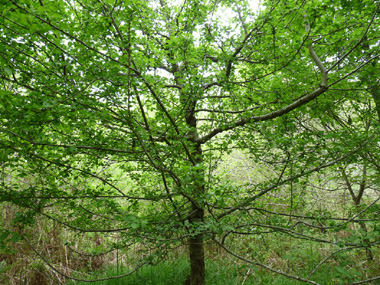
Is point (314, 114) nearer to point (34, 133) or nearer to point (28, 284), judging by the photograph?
point (34, 133)

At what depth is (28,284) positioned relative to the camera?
490 cm

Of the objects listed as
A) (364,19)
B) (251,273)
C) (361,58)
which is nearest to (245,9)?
(364,19)

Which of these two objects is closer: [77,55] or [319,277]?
[77,55]

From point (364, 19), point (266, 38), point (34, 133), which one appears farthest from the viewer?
point (266, 38)

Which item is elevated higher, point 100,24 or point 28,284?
point 100,24

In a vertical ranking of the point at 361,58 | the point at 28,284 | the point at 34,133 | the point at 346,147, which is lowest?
the point at 28,284

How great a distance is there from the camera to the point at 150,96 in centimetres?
315

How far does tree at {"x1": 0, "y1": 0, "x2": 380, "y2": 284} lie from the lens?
2047 mm

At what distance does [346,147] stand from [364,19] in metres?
1.55

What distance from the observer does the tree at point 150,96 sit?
205 centimetres

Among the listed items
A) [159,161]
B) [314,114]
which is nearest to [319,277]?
[314,114]

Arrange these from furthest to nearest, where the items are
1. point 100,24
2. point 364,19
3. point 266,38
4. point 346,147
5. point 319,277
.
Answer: point 319,277 → point 266,38 → point 364,19 → point 346,147 → point 100,24

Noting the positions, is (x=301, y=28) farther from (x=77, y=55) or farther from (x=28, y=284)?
(x=28, y=284)

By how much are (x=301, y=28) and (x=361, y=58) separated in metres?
1.30
